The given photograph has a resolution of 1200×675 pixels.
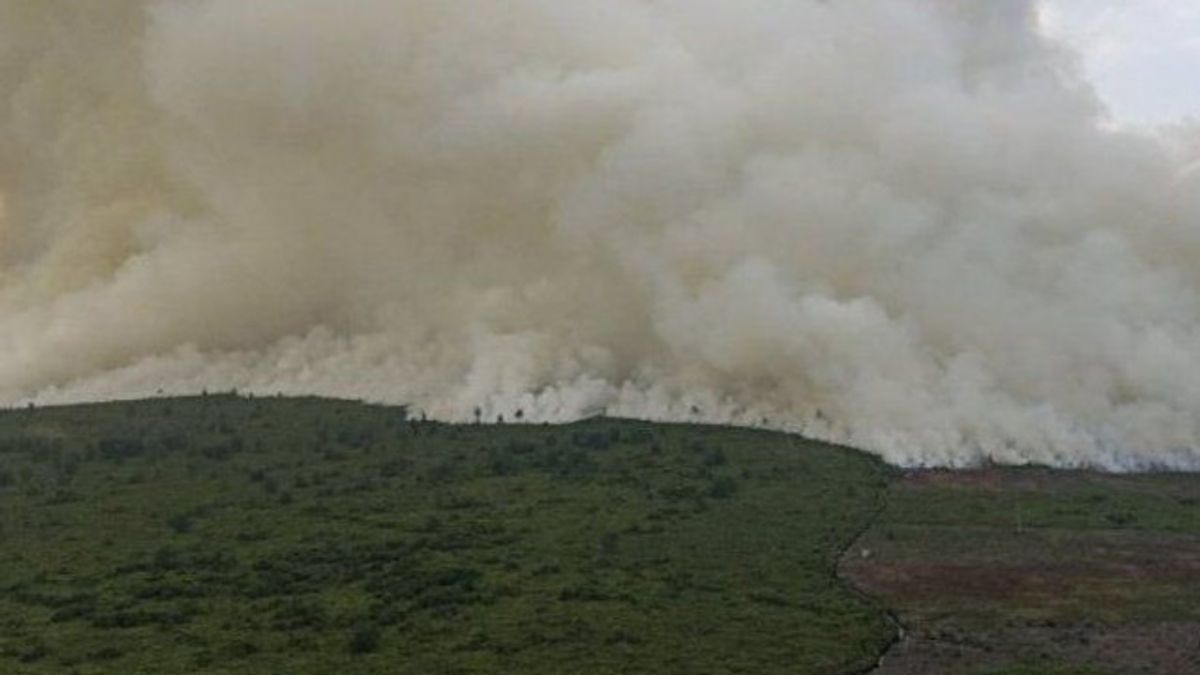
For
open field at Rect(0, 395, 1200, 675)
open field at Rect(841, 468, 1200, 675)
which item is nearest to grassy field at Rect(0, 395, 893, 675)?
open field at Rect(0, 395, 1200, 675)

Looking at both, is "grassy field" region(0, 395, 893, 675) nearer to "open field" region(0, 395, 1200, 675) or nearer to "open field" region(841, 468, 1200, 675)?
"open field" region(0, 395, 1200, 675)

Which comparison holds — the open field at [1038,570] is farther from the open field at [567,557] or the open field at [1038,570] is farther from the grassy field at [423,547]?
the grassy field at [423,547]

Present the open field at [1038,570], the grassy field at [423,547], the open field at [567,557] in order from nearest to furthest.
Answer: the open field at [1038,570] < the open field at [567,557] < the grassy field at [423,547]

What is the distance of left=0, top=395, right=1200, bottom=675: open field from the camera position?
5334 centimetres

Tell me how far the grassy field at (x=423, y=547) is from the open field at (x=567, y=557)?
189 mm

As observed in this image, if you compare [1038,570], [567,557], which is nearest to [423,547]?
[567,557]

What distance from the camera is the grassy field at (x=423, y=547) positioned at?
2116 inches

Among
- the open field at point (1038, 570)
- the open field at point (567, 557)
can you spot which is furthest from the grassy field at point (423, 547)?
the open field at point (1038, 570)

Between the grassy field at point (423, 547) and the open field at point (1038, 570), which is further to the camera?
the grassy field at point (423, 547)

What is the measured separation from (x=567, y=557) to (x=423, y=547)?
21.6ft

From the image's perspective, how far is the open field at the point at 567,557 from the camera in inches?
2100

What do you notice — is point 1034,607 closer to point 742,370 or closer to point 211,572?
point 211,572

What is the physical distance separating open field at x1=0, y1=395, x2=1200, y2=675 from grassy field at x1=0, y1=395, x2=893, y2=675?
189 millimetres

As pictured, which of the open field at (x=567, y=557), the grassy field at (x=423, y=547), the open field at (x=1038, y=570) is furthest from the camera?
the grassy field at (x=423, y=547)
